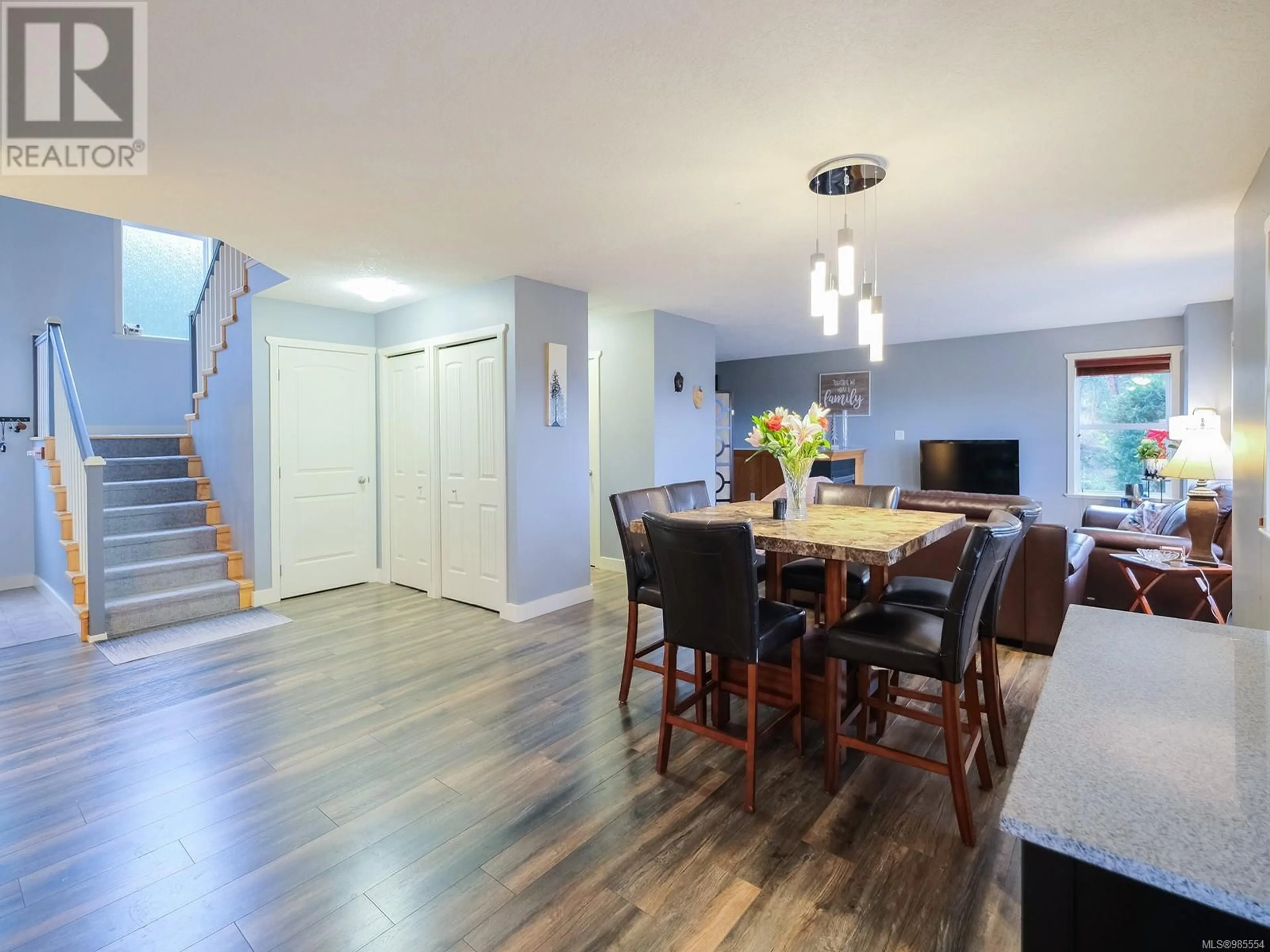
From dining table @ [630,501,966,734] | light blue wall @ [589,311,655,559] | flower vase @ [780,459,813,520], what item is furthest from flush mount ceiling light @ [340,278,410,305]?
flower vase @ [780,459,813,520]

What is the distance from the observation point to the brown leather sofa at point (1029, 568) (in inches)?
134

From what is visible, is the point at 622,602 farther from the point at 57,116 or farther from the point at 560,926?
the point at 57,116

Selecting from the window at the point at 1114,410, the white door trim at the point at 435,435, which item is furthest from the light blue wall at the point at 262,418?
the window at the point at 1114,410

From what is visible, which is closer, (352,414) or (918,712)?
(918,712)

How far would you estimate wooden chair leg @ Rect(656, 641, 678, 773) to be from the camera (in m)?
2.30

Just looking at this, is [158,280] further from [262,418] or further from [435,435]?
[435,435]

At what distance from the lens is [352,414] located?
5.20 metres

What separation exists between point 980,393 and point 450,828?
23.4 feet

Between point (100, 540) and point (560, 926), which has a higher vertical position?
point (100, 540)

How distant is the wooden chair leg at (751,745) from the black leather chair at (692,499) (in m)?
1.05

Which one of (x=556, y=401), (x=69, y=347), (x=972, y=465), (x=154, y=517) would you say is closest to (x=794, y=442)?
(x=556, y=401)

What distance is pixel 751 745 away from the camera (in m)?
2.07

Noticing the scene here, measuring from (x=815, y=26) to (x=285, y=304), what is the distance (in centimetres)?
446

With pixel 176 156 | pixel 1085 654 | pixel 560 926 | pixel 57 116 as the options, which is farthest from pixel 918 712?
A: pixel 57 116
